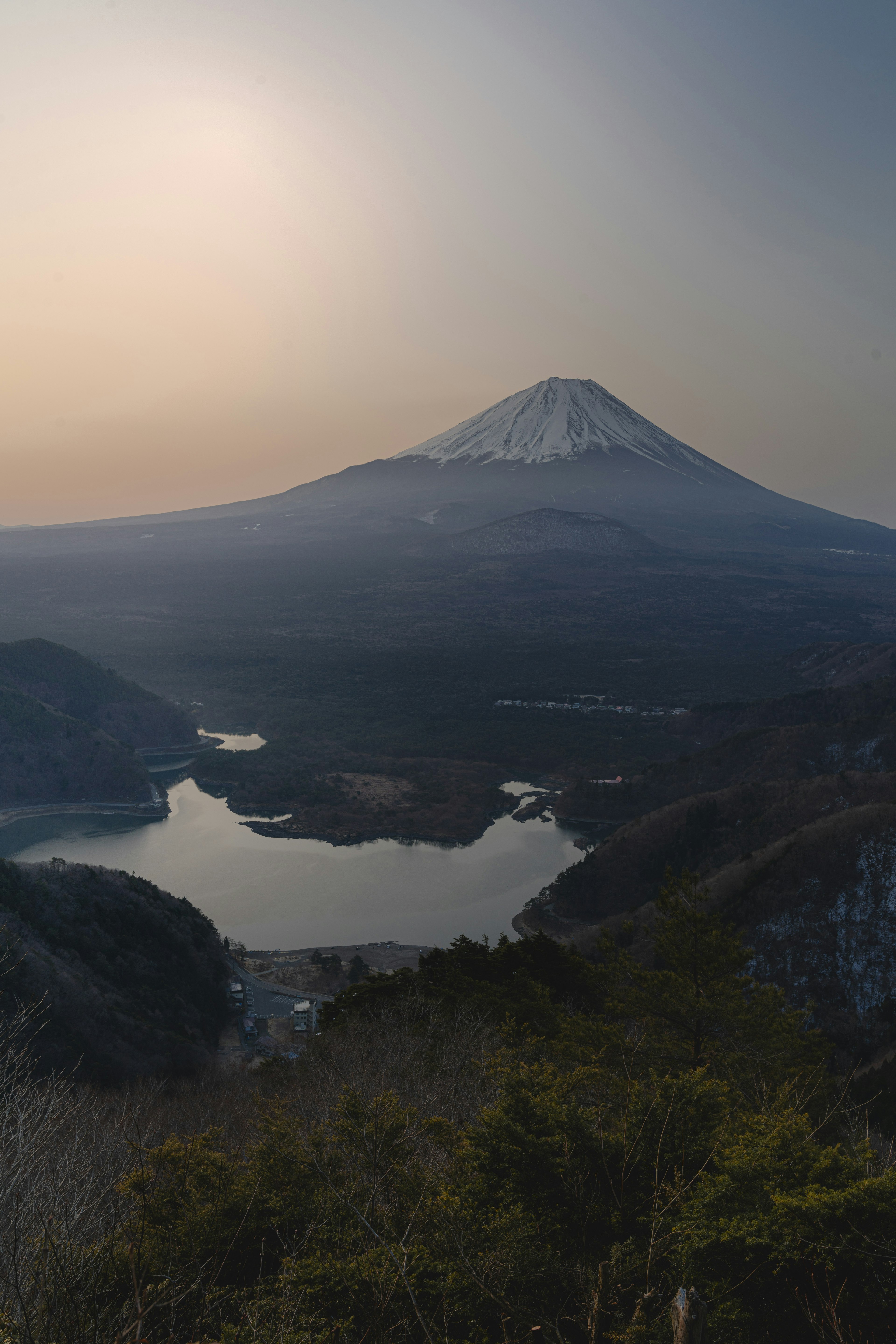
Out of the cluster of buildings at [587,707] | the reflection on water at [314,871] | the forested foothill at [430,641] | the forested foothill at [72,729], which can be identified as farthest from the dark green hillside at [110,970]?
the cluster of buildings at [587,707]

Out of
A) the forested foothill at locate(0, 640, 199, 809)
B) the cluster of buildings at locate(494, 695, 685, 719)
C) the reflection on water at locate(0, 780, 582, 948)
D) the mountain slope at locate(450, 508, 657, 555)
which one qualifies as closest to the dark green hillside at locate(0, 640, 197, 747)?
the forested foothill at locate(0, 640, 199, 809)

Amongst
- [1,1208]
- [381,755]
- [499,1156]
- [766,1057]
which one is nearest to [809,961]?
[766,1057]

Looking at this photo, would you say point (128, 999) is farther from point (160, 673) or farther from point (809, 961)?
point (160, 673)

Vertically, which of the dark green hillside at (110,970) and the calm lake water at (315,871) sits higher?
the dark green hillside at (110,970)

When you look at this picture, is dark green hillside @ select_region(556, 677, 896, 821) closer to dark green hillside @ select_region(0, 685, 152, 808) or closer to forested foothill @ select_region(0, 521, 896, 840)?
forested foothill @ select_region(0, 521, 896, 840)

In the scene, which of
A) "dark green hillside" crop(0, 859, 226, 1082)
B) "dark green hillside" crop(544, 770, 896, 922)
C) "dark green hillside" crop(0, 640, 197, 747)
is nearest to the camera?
"dark green hillside" crop(0, 859, 226, 1082)

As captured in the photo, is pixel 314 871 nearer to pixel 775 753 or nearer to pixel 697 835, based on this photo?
pixel 697 835

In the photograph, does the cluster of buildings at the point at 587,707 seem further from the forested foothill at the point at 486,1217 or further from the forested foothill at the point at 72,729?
the forested foothill at the point at 486,1217
